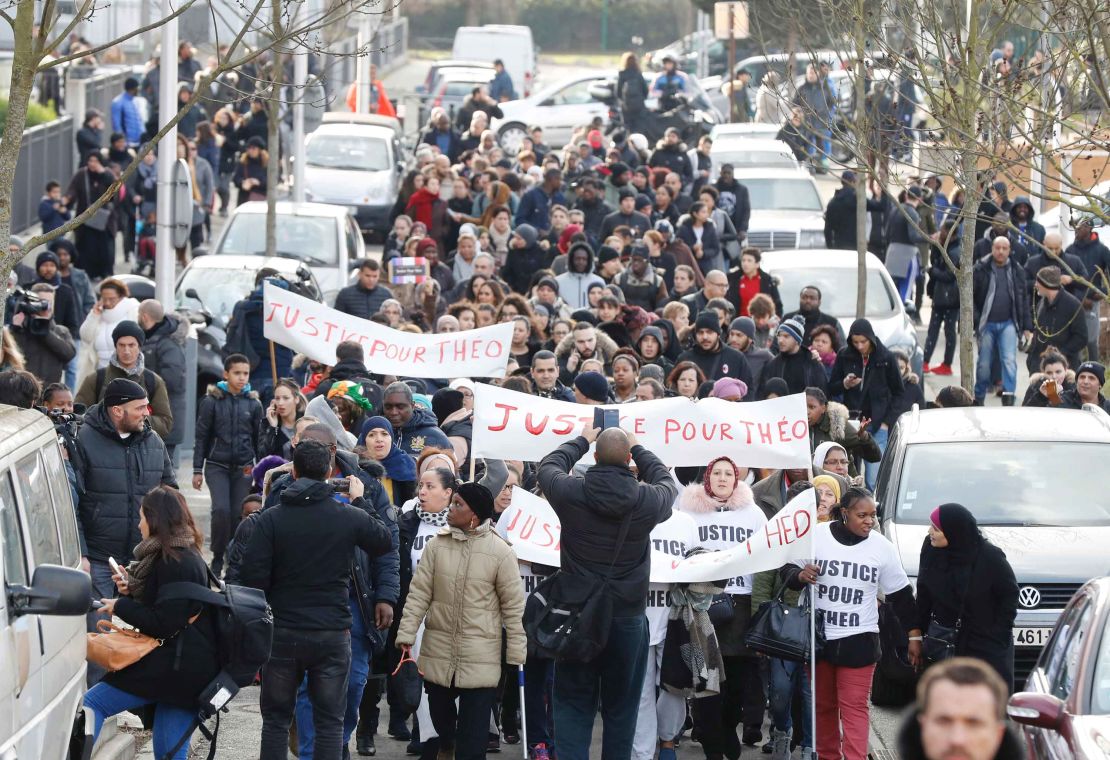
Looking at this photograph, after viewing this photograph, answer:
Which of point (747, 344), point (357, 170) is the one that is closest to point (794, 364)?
point (747, 344)

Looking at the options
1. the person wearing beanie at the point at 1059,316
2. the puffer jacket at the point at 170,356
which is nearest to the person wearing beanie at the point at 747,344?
the person wearing beanie at the point at 1059,316

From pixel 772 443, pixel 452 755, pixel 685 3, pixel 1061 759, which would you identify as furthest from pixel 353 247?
pixel 685 3

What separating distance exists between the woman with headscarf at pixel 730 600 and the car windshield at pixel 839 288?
33.3 ft

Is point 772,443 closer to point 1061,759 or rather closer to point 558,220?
point 1061,759

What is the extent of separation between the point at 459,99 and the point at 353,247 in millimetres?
19683

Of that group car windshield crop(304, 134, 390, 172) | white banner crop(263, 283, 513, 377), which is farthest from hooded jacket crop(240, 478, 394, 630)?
car windshield crop(304, 134, 390, 172)

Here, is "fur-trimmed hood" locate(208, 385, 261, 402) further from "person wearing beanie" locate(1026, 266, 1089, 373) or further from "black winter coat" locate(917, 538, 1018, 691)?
"person wearing beanie" locate(1026, 266, 1089, 373)

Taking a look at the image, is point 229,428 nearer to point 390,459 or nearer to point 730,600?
point 390,459

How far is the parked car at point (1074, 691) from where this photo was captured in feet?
22.8

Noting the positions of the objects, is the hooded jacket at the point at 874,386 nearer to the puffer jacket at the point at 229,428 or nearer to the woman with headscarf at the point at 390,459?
the puffer jacket at the point at 229,428

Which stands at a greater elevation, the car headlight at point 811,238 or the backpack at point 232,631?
the car headlight at point 811,238

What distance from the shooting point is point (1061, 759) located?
7148 mm

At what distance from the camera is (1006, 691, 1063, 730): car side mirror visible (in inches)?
272

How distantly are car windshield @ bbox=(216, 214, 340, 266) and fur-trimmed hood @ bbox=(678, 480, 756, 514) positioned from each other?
13292 mm
